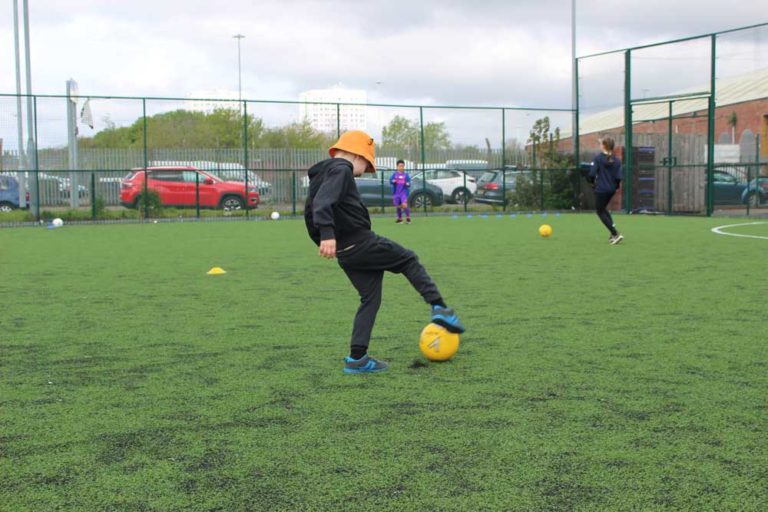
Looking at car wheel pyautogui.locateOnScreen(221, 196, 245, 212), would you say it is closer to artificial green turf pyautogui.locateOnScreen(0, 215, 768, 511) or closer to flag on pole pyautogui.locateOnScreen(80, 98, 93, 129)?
flag on pole pyautogui.locateOnScreen(80, 98, 93, 129)

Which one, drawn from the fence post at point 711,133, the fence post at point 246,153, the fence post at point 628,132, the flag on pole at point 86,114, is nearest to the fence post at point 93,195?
the flag on pole at point 86,114

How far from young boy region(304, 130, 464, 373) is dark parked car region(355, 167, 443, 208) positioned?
24018 millimetres

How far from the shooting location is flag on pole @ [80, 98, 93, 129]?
84.9 ft

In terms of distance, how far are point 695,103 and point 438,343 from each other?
71.9 feet

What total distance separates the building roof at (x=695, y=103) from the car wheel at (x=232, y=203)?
38.7 feet

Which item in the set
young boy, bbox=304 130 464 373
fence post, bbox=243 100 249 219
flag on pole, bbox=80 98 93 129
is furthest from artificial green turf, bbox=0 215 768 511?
fence post, bbox=243 100 249 219

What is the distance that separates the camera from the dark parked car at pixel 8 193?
24828mm

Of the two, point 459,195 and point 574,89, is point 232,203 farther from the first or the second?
point 574,89

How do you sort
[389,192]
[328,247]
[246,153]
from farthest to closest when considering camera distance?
[389,192] < [246,153] < [328,247]

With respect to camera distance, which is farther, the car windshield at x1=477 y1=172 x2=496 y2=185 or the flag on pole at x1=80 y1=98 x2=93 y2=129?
the car windshield at x1=477 y1=172 x2=496 y2=185

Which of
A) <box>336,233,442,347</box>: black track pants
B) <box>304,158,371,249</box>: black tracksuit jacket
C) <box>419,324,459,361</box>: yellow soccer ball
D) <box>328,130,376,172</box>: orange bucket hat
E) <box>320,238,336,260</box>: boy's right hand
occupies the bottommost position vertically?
<box>419,324,459,361</box>: yellow soccer ball

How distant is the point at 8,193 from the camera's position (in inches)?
984

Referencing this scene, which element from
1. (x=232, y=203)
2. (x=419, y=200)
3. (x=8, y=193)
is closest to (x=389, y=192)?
(x=419, y=200)

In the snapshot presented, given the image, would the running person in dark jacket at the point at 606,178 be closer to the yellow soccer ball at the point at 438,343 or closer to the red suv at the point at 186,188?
the yellow soccer ball at the point at 438,343
